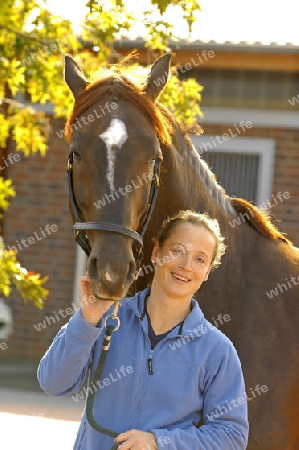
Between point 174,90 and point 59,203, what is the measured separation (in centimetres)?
648

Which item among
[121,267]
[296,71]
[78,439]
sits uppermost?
[296,71]

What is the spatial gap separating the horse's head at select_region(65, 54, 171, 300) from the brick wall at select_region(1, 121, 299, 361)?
8.58 metres

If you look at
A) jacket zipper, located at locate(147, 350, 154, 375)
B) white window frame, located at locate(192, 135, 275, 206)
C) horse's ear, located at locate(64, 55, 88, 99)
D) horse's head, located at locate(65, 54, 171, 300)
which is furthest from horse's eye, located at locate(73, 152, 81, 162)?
white window frame, located at locate(192, 135, 275, 206)

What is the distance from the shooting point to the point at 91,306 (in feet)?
9.59

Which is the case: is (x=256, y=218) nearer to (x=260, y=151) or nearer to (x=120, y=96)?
(x=120, y=96)

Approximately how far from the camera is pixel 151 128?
3.50 metres

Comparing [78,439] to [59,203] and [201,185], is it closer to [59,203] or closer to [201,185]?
[201,185]

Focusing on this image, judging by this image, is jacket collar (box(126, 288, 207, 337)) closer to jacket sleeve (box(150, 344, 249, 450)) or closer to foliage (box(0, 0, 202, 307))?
jacket sleeve (box(150, 344, 249, 450))

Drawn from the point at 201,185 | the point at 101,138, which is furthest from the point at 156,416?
the point at 201,185

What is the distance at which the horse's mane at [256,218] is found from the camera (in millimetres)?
4227

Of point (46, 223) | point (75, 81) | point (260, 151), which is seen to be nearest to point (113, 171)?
point (75, 81)

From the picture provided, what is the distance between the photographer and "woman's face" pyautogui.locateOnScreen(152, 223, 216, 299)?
3.05m

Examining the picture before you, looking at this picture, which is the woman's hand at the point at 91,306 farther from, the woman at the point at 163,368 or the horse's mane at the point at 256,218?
the horse's mane at the point at 256,218

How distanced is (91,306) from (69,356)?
0.55 feet
